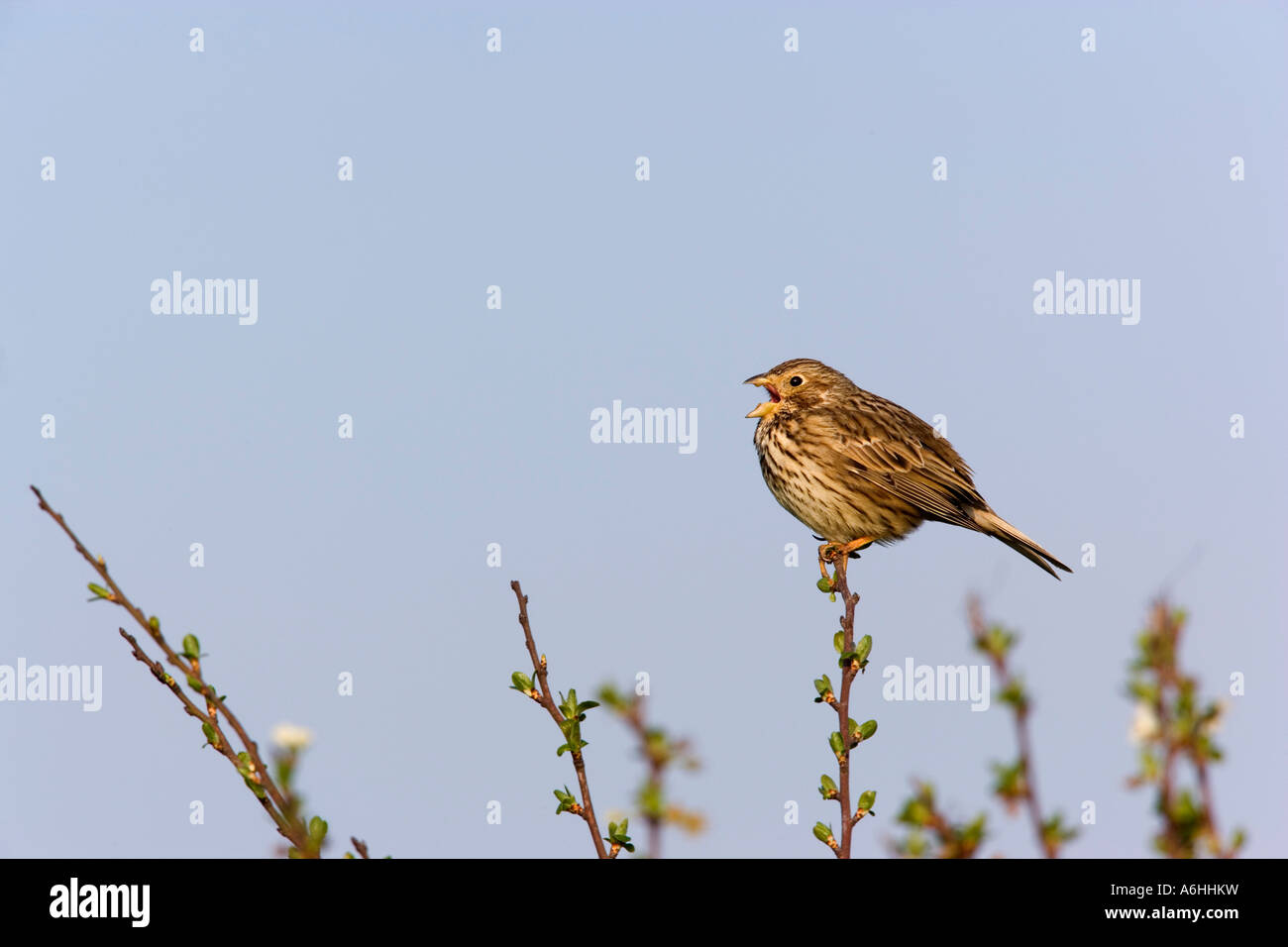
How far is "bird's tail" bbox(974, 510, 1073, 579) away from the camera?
353 inches

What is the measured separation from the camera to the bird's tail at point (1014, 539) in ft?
29.4

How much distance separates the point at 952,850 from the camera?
3.47m

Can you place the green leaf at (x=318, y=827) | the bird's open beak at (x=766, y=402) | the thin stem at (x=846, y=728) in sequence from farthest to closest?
the bird's open beak at (x=766, y=402)
the thin stem at (x=846, y=728)
the green leaf at (x=318, y=827)

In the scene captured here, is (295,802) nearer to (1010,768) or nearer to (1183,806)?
(1010,768)

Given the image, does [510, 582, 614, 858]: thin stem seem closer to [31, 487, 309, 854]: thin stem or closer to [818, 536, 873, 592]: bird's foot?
[31, 487, 309, 854]: thin stem

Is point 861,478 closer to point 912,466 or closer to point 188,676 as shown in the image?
point 912,466

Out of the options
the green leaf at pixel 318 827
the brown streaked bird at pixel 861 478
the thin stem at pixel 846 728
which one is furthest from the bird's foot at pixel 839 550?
the green leaf at pixel 318 827

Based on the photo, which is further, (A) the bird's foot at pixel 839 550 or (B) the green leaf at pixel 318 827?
(A) the bird's foot at pixel 839 550

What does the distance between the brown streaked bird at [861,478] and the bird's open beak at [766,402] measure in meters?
0.01

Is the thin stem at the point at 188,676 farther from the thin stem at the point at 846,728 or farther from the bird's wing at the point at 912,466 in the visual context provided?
the bird's wing at the point at 912,466

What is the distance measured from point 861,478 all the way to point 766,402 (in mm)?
1102

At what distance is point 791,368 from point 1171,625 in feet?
24.3
